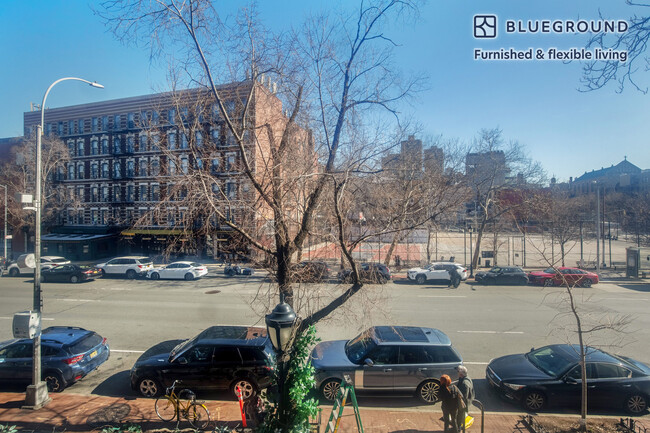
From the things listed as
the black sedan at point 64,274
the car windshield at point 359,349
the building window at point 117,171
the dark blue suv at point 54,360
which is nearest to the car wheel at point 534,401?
the car windshield at point 359,349

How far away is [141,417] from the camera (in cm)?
716

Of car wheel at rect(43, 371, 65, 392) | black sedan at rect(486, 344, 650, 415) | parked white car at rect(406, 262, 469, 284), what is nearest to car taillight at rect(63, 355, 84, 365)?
car wheel at rect(43, 371, 65, 392)

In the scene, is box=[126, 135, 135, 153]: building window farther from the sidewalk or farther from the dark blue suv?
the sidewalk

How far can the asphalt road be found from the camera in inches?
337

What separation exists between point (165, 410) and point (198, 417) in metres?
1.07

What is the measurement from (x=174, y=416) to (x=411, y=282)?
19.7 m

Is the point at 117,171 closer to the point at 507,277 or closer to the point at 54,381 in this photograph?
the point at 54,381

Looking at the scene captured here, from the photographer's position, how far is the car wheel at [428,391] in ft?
26.4

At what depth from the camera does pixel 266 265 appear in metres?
7.01

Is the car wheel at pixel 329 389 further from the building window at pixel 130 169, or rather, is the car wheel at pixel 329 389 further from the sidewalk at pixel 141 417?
the building window at pixel 130 169

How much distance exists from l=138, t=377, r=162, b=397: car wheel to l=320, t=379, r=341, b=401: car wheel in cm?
391

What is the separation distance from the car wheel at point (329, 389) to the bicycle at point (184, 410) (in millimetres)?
2560

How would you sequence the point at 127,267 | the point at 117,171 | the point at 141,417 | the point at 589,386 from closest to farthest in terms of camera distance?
1. the point at 141,417
2. the point at 589,386
3. the point at 127,267
4. the point at 117,171

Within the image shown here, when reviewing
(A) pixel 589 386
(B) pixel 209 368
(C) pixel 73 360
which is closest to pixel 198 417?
(B) pixel 209 368
